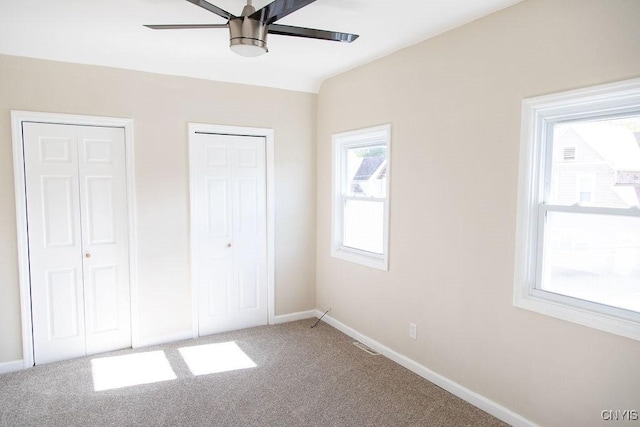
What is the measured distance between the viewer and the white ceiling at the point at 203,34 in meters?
2.40

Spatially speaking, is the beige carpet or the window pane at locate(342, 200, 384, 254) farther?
the window pane at locate(342, 200, 384, 254)

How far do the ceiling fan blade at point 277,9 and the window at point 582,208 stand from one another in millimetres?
1428

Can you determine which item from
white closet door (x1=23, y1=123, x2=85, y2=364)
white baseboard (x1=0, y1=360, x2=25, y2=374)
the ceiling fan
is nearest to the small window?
the ceiling fan

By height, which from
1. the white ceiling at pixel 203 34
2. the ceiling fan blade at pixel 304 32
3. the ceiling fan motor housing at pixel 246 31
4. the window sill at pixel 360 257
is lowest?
the window sill at pixel 360 257

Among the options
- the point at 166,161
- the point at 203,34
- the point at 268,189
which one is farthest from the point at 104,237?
the point at 203,34

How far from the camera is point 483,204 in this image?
8.40 ft

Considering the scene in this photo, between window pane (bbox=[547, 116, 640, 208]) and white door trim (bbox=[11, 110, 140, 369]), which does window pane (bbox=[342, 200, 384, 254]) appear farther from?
white door trim (bbox=[11, 110, 140, 369])

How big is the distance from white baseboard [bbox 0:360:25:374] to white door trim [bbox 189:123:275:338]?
1.37 m

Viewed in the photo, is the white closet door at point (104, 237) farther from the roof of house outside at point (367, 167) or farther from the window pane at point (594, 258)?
the window pane at point (594, 258)

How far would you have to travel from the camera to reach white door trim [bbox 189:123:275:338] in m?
3.72

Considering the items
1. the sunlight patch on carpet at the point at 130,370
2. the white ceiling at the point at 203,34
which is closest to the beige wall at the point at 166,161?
the white ceiling at the point at 203,34

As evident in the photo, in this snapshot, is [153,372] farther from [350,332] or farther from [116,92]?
[116,92]

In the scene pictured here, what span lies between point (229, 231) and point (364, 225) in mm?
1368
